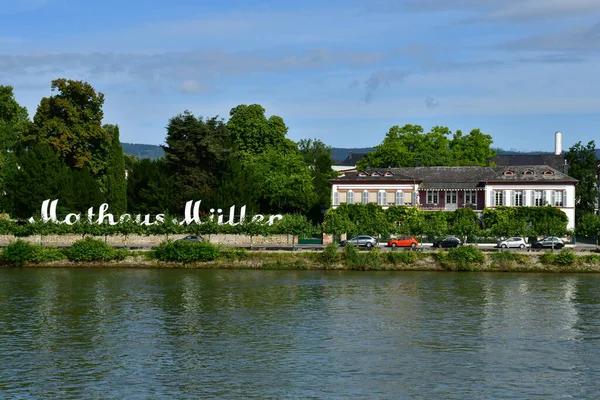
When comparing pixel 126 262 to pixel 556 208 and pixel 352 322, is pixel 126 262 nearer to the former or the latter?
pixel 352 322

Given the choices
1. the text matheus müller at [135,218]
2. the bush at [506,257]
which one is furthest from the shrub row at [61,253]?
the bush at [506,257]

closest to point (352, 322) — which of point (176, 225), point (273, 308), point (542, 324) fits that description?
point (273, 308)

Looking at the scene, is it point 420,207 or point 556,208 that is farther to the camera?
point 420,207

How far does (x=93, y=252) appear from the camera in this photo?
7100cm

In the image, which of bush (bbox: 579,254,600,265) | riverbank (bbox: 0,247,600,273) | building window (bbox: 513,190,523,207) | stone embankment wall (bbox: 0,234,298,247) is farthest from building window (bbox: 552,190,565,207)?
stone embankment wall (bbox: 0,234,298,247)

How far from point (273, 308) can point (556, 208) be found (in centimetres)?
4864

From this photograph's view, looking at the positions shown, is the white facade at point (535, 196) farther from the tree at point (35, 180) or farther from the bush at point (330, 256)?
the tree at point (35, 180)

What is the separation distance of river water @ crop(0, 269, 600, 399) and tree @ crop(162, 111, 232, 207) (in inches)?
1220

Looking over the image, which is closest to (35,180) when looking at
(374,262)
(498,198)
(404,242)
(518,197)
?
(404,242)

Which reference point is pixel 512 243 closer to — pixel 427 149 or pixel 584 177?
pixel 584 177

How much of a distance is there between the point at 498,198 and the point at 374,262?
29.4 meters

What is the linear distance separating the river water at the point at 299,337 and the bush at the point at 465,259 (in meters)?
4.20

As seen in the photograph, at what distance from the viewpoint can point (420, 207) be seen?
3844 inches

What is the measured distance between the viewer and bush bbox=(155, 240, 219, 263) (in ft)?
233
